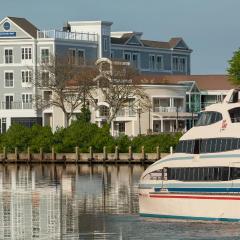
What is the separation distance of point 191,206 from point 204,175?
173 centimetres

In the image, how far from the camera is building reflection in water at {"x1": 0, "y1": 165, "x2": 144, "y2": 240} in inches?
2506

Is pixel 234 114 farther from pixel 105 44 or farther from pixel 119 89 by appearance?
pixel 105 44

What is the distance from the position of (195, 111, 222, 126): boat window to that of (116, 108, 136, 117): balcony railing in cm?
10756

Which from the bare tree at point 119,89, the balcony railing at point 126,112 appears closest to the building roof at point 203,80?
the bare tree at point 119,89

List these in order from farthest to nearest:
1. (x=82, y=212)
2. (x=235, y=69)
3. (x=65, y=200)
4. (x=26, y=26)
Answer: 1. (x=26, y=26)
2. (x=235, y=69)
3. (x=65, y=200)
4. (x=82, y=212)

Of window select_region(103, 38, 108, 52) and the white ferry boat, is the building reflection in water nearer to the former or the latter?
the white ferry boat

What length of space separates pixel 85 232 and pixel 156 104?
11435cm

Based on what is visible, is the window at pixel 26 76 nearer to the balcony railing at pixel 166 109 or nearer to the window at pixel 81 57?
the window at pixel 81 57

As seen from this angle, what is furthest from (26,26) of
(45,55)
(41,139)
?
(41,139)

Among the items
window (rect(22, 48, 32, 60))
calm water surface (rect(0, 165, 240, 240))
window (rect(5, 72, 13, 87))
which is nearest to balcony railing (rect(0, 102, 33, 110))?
window (rect(5, 72, 13, 87))

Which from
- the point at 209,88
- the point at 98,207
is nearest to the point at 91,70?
the point at 209,88

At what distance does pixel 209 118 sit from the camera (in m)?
61.5

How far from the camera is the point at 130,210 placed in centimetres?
7181

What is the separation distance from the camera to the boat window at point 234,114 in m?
60.3
